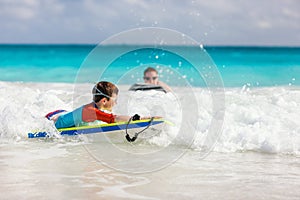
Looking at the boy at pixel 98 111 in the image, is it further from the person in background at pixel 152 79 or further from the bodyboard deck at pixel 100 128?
the person in background at pixel 152 79

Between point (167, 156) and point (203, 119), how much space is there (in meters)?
1.19

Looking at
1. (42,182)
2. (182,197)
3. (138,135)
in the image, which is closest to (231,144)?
(138,135)

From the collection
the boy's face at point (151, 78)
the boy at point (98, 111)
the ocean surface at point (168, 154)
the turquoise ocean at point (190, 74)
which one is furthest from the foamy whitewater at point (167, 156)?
the turquoise ocean at point (190, 74)

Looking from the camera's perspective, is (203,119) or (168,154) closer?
(168,154)

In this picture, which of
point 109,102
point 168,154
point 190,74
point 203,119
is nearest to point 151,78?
point 203,119

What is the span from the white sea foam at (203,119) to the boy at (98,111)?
211mm

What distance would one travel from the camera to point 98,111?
505 centimetres

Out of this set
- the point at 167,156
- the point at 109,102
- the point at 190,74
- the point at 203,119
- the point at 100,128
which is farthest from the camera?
the point at 190,74

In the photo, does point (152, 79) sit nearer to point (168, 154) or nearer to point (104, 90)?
point (104, 90)

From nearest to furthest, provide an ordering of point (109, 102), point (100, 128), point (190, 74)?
point (100, 128)
point (109, 102)
point (190, 74)

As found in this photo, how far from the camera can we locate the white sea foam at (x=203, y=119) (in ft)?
16.1

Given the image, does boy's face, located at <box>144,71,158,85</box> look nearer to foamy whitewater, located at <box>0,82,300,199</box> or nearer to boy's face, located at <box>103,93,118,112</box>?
foamy whitewater, located at <box>0,82,300,199</box>

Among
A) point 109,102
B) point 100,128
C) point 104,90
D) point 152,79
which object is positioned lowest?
point 100,128

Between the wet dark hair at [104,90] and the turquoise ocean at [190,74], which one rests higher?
the turquoise ocean at [190,74]
